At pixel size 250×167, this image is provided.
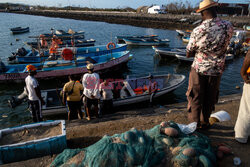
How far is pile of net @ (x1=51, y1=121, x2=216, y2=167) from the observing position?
2.57 meters

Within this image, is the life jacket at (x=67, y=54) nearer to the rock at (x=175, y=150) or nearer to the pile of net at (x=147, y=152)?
the pile of net at (x=147, y=152)

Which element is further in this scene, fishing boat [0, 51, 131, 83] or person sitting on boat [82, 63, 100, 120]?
fishing boat [0, 51, 131, 83]

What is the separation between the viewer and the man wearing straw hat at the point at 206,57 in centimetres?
295

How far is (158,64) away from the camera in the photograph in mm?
20203

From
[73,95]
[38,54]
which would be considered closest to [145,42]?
[38,54]

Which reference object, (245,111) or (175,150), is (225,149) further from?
(175,150)

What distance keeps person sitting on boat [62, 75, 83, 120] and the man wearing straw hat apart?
397 centimetres

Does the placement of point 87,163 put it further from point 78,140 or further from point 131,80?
point 131,80

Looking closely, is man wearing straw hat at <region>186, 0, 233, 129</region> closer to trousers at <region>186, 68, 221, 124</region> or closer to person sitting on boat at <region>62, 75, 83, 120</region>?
trousers at <region>186, 68, 221, 124</region>

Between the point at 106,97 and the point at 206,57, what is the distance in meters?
5.38

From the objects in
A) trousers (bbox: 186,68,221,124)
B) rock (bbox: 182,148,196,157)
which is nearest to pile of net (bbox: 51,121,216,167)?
rock (bbox: 182,148,196,157)

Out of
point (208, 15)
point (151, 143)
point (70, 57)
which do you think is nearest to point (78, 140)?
point (151, 143)

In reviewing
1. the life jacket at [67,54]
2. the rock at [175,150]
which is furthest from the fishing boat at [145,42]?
the rock at [175,150]

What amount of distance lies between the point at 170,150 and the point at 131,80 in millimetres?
7860
